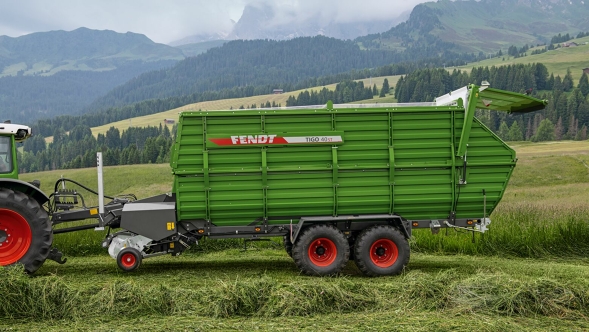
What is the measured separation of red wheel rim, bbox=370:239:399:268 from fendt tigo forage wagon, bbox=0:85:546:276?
0.02 m

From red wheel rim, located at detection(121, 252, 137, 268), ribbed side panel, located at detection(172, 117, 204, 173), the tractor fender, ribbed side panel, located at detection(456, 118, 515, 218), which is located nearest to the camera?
the tractor fender

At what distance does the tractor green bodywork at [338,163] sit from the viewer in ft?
30.1

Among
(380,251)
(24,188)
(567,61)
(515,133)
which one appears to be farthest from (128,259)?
(567,61)

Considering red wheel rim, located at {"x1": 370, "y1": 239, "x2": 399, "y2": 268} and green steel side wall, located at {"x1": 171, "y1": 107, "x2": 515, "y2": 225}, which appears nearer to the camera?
green steel side wall, located at {"x1": 171, "y1": 107, "x2": 515, "y2": 225}

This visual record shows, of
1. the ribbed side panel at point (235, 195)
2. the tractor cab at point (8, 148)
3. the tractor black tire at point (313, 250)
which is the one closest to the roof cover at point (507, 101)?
the tractor black tire at point (313, 250)

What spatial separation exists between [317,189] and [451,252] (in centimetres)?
414

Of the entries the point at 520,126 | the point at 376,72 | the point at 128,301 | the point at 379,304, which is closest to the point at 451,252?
the point at 379,304

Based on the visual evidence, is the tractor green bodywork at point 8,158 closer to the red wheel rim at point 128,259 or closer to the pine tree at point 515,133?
the red wheel rim at point 128,259

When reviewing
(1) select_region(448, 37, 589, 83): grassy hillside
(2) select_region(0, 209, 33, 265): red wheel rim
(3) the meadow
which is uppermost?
(1) select_region(448, 37, 589, 83): grassy hillside

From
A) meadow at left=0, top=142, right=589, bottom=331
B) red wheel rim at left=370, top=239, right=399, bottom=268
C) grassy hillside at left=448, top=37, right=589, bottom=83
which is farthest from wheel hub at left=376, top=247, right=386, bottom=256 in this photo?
grassy hillside at left=448, top=37, right=589, bottom=83

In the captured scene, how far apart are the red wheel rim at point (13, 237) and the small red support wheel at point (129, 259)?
1.46 meters

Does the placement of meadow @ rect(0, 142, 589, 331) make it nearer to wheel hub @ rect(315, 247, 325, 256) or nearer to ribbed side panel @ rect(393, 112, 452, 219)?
wheel hub @ rect(315, 247, 325, 256)

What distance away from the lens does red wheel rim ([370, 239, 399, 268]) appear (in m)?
9.36

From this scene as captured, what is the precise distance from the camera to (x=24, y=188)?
909cm
